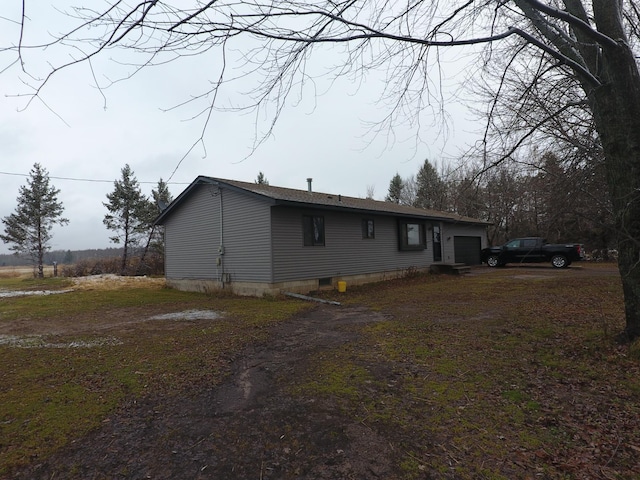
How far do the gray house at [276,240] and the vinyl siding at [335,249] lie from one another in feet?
0.11

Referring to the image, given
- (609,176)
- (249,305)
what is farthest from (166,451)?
(249,305)

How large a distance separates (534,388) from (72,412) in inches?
178

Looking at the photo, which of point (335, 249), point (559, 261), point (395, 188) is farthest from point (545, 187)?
point (395, 188)

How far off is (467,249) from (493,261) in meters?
1.71

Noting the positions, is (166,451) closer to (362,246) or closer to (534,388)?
(534,388)

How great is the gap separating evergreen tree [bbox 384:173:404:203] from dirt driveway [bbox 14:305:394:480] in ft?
132

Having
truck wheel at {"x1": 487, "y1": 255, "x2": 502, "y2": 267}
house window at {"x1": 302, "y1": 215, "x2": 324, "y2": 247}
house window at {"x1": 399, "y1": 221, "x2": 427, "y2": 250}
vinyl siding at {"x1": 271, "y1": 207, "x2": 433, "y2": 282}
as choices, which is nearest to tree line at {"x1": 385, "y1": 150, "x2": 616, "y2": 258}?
vinyl siding at {"x1": 271, "y1": 207, "x2": 433, "y2": 282}

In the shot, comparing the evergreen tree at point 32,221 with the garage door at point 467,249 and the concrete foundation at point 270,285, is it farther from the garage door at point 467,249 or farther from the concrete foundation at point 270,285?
the garage door at point 467,249

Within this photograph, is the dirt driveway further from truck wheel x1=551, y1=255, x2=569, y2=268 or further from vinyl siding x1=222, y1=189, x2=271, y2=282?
truck wheel x1=551, y1=255, x2=569, y2=268

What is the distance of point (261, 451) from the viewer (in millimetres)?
2537

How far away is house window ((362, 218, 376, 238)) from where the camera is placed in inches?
563

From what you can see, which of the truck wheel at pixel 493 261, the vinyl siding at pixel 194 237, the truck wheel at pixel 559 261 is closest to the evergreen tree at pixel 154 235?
the vinyl siding at pixel 194 237

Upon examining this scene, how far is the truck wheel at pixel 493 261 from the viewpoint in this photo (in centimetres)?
2058

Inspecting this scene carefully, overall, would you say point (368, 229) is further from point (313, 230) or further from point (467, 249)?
point (467, 249)
